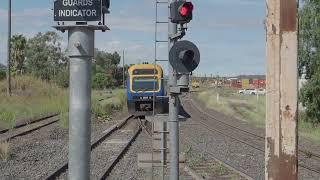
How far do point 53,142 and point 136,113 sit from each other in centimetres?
1447

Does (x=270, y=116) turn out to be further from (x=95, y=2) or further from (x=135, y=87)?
(x=135, y=87)

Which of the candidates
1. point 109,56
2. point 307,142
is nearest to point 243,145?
point 307,142

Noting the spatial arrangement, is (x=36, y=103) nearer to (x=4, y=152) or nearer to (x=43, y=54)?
(x=4, y=152)

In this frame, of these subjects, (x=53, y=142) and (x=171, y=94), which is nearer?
(x=171, y=94)

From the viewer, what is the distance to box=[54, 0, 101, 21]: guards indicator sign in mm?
5188

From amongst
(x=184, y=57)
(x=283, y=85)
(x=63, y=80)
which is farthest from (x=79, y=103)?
A: (x=63, y=80)

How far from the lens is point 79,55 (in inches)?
205

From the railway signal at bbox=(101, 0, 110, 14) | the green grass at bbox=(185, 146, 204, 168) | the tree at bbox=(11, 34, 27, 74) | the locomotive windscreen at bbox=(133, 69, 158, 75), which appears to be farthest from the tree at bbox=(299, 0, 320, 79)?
the tree at bbox=(11, 34, 27, 74)

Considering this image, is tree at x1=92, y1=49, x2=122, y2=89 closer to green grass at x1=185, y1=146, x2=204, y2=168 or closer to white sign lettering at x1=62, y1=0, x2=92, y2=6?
green grass at x1=185, y1=146, x2=204, y2=168

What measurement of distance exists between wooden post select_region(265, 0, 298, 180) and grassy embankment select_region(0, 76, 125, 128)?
2590 cm

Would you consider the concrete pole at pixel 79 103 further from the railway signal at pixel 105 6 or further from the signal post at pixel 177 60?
the signal post at pixel 177 60

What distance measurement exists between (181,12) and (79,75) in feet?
12.9

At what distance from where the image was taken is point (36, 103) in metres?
50.8

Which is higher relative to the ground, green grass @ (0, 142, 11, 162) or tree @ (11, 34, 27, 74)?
tree @ (11, 34, 27, 74)
